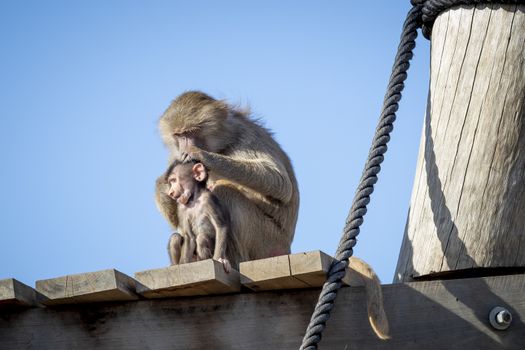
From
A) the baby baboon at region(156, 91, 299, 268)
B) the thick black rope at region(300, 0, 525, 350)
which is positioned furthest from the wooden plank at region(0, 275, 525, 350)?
the baby baboon at region(156, 91, 299, 268)

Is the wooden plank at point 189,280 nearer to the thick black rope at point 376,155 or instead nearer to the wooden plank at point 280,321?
the wooden plank at point 280,321

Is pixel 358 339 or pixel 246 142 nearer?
pixel 358 339

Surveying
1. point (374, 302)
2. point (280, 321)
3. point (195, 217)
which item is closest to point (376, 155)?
point (374, 302)

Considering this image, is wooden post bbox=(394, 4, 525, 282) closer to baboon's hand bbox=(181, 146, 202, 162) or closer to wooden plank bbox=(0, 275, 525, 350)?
wooden plank bbox=(0, 275, 525, 350)

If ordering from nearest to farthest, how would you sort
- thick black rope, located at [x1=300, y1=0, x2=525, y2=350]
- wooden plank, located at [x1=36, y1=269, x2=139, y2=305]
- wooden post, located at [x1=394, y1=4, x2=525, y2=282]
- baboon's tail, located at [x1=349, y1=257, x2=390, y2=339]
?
thick black rope, located at [x1=300, y1=0, x2=525, y2=350]
baboon's tail, located at [x1=349, y1=257, x2=390, y2=339]
wooden plank, located at [x1=36, y1=269, x2=139, y2=305]
wooden post, located at [x1=394, y1=4, x2=525, y2=282]

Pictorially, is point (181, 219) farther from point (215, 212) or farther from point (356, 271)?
point (356, 271)

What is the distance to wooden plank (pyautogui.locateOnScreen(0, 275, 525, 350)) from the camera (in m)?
4.33

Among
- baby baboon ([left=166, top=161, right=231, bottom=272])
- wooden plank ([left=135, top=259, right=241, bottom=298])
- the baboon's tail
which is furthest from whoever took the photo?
baby baboon ([left=166, top=161, right=231, bottom=272])

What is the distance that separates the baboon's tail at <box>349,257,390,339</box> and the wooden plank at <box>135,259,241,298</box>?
60cm

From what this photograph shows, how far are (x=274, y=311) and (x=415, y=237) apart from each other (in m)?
0.88

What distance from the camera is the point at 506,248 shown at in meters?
4.66

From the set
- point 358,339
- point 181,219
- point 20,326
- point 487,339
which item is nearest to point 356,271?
point 358,339

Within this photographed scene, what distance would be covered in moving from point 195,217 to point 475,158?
2221 millimetres

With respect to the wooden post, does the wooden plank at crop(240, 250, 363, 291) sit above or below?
below
